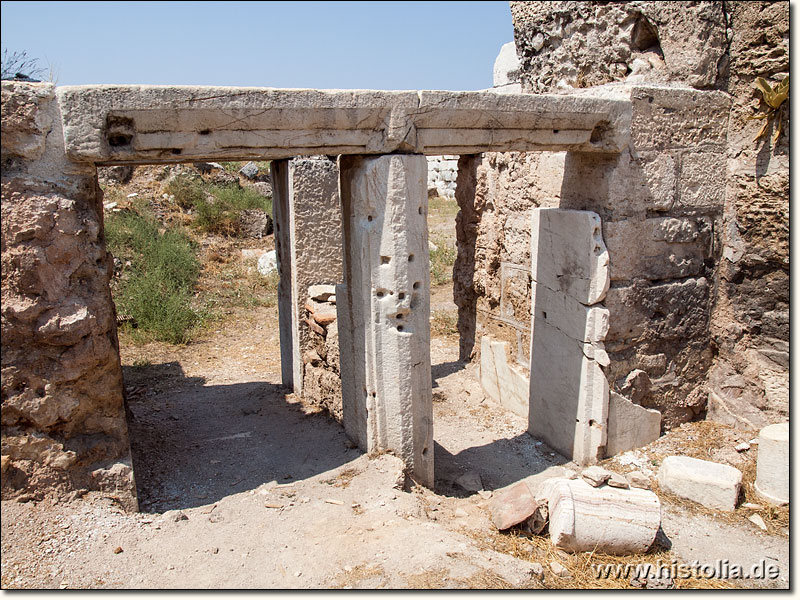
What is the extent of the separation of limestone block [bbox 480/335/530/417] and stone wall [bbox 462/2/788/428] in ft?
3.98

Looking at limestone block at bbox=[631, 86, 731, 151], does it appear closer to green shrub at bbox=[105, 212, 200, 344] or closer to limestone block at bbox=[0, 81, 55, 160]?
limestone block at bbox=[0, 81, 55, 160]

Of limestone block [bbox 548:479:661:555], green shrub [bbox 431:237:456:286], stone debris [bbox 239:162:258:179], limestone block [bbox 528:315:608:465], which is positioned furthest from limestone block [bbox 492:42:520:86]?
limestone block [bbox 548:479:661:555]

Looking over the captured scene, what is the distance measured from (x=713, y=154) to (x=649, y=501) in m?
2.80

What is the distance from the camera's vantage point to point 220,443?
16.7 ft

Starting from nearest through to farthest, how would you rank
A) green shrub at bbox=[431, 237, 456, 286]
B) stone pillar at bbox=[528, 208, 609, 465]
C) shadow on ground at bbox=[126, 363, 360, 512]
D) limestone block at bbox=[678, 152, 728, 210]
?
shadow on ground at bbox=[126, 363, 360, 512] < stone pillar at bbox=[528, 208, 609, 465] < limestone block at bbox=[678, 152, 728, 210] < green shrub at bbox=[431, 237, 456, 286]

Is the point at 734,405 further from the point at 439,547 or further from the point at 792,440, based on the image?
the point at 439,547

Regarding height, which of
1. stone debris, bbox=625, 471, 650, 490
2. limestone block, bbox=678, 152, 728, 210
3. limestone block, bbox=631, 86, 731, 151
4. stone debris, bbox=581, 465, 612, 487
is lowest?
stone debris, bbox=625, 471, 650, 490

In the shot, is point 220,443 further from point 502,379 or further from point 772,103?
point 772,103

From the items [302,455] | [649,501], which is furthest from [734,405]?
[302,455]

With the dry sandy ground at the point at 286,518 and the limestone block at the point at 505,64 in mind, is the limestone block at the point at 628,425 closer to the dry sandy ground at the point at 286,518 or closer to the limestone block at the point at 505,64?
the dry sandy ground at the point at 286,518

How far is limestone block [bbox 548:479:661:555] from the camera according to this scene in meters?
3.95

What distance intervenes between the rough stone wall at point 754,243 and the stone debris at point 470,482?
230 centimetres

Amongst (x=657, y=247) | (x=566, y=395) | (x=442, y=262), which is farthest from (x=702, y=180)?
(x=442, y=262)

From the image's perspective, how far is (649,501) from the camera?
159 inches
